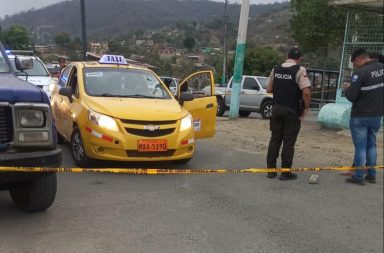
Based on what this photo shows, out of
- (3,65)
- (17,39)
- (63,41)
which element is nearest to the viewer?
→ (3,65)

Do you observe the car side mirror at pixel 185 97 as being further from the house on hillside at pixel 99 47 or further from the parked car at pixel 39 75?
the house on hillside at pixel 99 47

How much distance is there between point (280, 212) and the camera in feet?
18.4

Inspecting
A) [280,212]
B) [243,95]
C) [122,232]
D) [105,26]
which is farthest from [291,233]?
[105,26]

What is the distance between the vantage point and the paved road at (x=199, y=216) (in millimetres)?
4539

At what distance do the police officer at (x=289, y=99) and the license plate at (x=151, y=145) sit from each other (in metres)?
1.55

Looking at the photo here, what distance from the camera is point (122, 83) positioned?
814 cm

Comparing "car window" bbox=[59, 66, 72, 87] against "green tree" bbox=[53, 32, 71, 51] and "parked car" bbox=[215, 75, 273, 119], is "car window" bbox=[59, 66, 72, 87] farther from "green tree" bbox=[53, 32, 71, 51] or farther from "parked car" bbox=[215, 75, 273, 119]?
"green tree" bbox=[53, 32, 71, 51]

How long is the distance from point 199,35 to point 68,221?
39456 millimetres

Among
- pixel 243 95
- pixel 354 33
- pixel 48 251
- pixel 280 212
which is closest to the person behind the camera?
pixel 48 251

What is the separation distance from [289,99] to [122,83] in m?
2.75

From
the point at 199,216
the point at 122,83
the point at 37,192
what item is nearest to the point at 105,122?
the point at 122,83

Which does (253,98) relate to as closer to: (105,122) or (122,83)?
(122,83)

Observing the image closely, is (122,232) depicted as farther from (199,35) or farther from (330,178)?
(199,35)

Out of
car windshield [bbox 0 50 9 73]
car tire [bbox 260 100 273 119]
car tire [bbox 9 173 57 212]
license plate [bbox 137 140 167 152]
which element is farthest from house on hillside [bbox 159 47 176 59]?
car tire [bbox 9 173 57 212]
